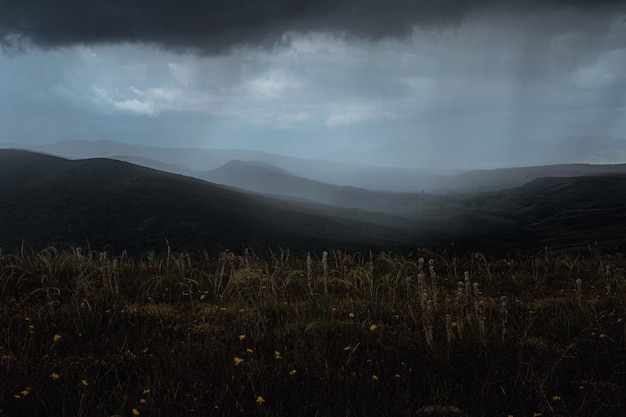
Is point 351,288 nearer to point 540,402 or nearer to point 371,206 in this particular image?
point 540,402

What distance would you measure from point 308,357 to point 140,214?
63.6 m

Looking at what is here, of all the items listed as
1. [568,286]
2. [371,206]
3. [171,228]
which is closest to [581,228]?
[371,206]

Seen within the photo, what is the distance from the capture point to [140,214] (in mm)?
65062

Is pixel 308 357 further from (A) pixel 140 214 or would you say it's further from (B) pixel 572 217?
(B) pixel 572 217

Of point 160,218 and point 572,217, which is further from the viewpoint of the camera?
point 572,217

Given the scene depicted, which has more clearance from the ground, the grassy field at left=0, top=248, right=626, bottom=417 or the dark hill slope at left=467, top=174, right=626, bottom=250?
the grassy field at left=0, top=248, right=626, bottom=417

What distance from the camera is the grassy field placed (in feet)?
14.3

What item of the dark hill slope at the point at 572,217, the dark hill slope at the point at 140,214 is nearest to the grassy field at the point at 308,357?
the dark hill slope at the point at 140,214

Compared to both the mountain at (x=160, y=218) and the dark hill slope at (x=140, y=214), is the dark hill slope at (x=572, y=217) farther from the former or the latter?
the dark hill slope at (x=140, y=214)

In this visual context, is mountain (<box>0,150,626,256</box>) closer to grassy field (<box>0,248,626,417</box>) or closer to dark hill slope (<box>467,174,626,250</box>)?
dark hill slope (<box>467,174,626,250</box>)

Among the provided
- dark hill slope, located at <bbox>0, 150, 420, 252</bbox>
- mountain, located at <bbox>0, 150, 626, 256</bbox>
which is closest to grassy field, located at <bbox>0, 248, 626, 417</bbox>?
mountain, located at <bbox>0, 150, 626, 256</bbox>

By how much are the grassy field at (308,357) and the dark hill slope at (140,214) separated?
44.6 m

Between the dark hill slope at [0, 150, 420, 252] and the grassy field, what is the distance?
44555 mm

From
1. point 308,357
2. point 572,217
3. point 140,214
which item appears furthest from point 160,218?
point 572,217
